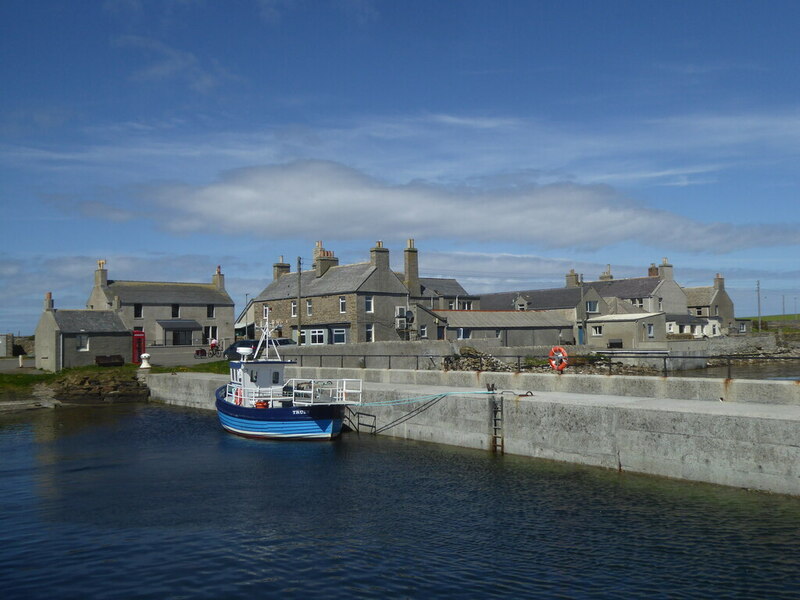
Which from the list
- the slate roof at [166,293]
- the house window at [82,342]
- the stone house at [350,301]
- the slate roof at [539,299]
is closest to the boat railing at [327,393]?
the stone house at [350,301]

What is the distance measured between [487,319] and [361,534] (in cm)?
4779

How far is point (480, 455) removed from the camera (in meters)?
25.2

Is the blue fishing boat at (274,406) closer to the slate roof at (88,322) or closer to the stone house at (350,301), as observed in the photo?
the stone house at (350,301)

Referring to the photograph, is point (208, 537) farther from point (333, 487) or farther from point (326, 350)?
point (326, 350)

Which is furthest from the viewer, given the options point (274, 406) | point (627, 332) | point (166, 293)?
point (166, 293)

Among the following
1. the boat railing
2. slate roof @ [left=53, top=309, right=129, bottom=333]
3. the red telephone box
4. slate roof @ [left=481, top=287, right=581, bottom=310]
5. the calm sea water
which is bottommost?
the calm sea water

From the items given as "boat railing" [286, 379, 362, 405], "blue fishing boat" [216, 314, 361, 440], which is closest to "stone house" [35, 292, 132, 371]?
"blue fishing boat" [216, 314, 361, 440]

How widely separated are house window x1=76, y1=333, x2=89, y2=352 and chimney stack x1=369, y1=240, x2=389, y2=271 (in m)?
22.3

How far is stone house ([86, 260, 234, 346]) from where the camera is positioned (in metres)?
66.8

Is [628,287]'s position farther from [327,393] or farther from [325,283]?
[327,393]

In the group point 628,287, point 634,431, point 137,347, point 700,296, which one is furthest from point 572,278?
point 634,431

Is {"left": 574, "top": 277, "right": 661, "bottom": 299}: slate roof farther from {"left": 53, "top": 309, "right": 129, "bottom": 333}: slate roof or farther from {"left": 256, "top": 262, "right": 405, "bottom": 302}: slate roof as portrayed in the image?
{"left": 53, "top": 309, "right": 129, "bottom": 333}: slate roof

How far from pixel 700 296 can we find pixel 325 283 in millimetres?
54881

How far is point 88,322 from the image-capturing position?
2114 inches
